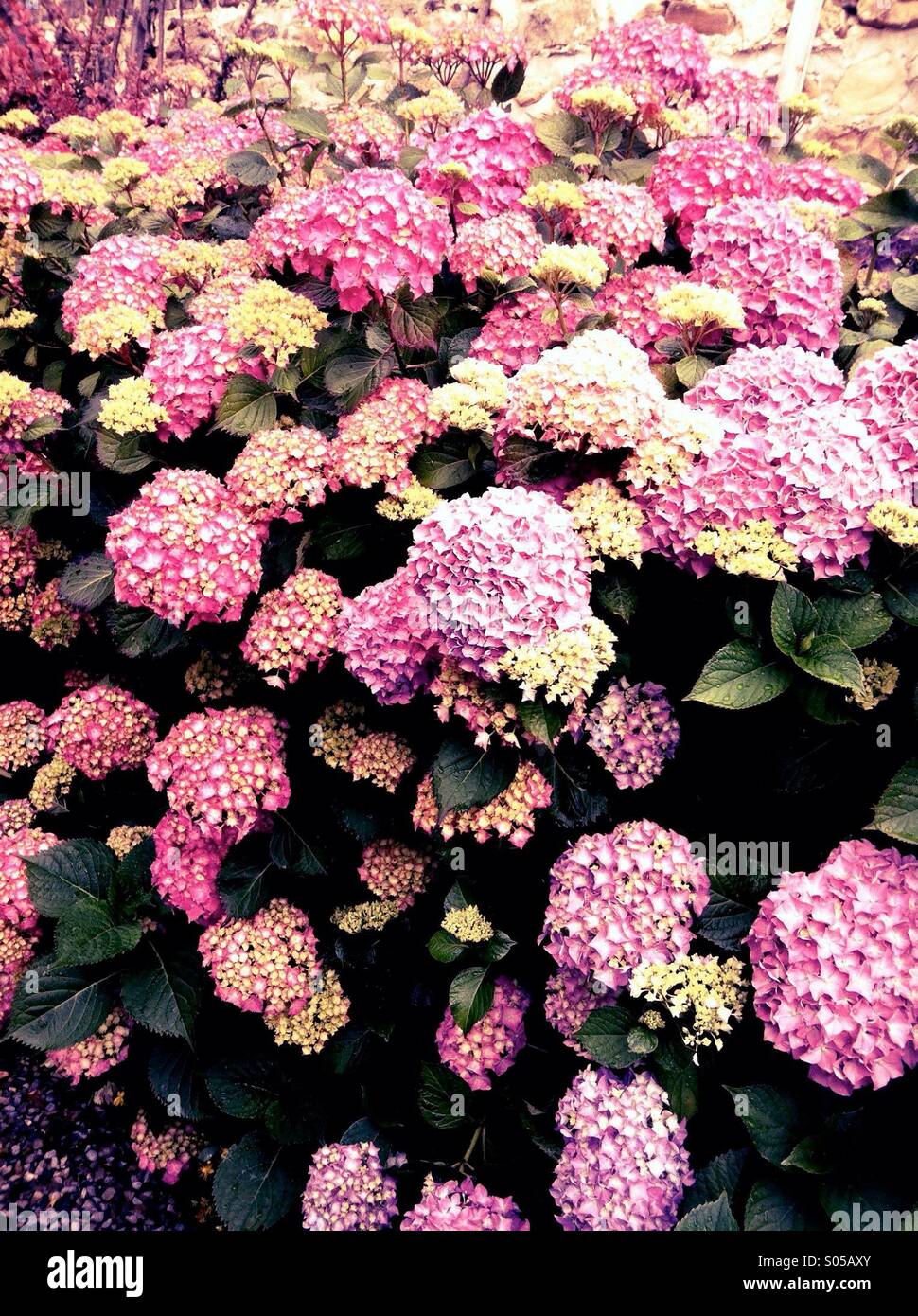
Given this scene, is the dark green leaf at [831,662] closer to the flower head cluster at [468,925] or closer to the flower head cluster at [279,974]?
the flower head cluster at [468,925]

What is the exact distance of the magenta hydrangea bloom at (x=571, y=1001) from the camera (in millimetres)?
2064

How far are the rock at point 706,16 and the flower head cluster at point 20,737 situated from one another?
6754mm

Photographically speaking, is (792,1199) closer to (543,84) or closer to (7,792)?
(7,792)

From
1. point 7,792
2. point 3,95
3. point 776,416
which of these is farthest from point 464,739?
point 3,95

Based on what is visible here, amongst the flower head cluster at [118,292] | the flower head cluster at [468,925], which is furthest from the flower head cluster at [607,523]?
the flower head cluster at [118,292]

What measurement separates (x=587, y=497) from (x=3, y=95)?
5856 millimetres

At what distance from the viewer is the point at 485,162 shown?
2842 mm

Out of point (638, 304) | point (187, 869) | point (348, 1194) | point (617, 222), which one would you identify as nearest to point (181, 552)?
point (187, 869)

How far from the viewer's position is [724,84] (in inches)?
136

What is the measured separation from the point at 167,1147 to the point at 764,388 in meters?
2.98

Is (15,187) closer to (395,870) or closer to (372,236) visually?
(372,236)

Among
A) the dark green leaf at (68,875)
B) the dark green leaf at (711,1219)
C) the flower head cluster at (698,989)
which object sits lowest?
the dark green leaf at (68,875)

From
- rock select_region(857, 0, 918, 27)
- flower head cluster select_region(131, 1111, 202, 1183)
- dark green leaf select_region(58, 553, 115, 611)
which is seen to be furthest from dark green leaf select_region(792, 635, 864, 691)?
rock select_region(857, 0, 918, 27)

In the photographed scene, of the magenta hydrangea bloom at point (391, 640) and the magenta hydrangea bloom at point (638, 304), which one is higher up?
the magenta hydrangea bloom at point (638, 304)
